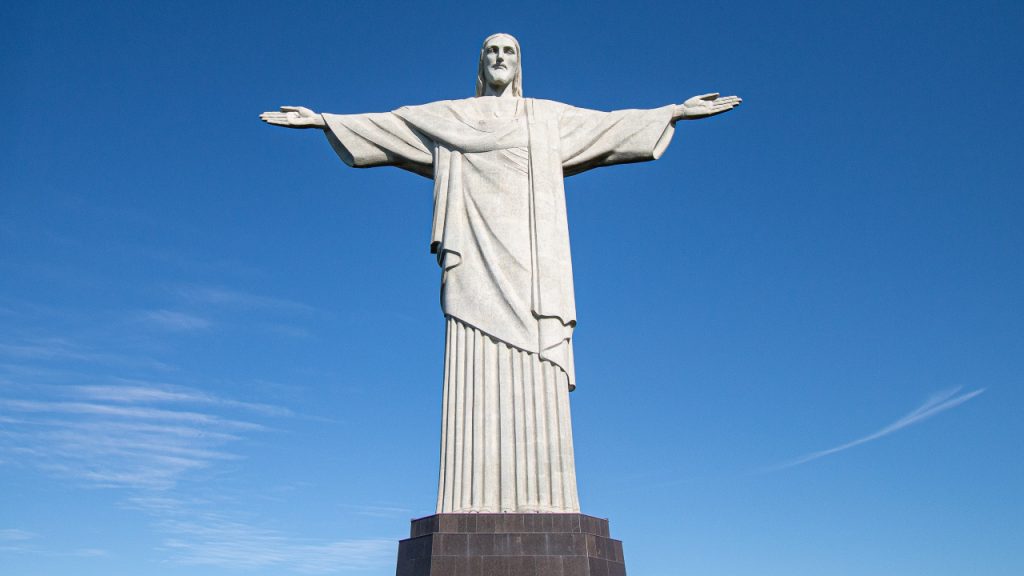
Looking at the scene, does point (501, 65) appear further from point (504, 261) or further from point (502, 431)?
point (502, 431)

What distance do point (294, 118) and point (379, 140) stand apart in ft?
4.21

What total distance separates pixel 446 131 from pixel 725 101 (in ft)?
13.4

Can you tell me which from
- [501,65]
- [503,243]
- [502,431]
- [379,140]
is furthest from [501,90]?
[502,431]

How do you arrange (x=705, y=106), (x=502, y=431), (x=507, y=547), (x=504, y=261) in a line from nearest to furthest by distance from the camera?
(x=507, y=547) < (x=502, y=431) < (x=504, y=261) < (x=705, y=106)

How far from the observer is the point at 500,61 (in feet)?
42.1

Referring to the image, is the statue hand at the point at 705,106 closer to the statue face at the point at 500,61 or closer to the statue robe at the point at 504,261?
the statue robe at the point at 504,261

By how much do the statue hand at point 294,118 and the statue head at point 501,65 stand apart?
254 cm

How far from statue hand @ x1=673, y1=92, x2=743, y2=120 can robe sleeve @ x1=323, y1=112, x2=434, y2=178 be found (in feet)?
12.4

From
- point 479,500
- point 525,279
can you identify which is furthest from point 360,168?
point 479,500

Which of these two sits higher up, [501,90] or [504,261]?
[501,90]

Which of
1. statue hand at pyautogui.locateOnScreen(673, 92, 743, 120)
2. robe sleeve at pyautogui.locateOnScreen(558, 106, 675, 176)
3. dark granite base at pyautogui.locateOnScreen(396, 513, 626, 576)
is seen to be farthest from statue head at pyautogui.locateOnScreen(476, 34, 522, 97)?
dark granite base at pyautogui.locateOnScreen(396, 513, 626, 576)

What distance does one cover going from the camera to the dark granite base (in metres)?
9.47

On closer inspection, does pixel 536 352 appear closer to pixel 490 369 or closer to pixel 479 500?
pixel 490 369

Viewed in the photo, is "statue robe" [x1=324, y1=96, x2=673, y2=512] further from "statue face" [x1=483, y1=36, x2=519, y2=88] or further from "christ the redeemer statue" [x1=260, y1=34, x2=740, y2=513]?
"statue face" [x1=483, y1=36, x2=519, y2=88]
